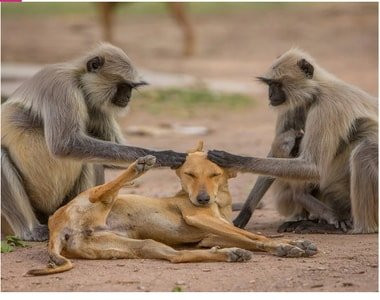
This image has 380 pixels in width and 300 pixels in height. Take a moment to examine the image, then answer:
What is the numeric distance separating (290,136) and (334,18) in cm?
2147

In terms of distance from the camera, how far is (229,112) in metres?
15.9

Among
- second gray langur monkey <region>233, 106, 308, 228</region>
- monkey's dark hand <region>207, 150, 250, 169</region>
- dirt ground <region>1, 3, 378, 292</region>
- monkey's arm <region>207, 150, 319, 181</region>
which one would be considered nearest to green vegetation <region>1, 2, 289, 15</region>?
dirt ground <region>1, 3, 378, 292</region>

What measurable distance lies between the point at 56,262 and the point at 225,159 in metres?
1.46

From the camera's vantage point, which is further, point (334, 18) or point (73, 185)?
point (334, 18)

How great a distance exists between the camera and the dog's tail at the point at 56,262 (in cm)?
603

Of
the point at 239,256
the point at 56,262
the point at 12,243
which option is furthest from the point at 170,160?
the point at 12,243

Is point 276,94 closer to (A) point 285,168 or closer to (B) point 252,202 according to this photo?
(A) point 285,168

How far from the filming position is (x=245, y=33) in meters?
26.8

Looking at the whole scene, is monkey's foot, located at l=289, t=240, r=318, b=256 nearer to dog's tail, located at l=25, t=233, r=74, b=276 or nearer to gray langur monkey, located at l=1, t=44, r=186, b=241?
gray langur monkey, located at l=1, t=44, r=186, b=241

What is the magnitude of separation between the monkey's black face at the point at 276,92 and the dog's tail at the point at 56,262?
6.99 ft

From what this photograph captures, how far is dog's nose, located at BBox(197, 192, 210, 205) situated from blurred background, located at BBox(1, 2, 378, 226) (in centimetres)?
238

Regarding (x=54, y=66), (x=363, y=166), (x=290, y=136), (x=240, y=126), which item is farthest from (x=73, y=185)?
(x=240, y=126)

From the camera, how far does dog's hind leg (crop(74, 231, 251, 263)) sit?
20.7 feet

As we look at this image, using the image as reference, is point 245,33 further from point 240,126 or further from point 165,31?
point 240,126
